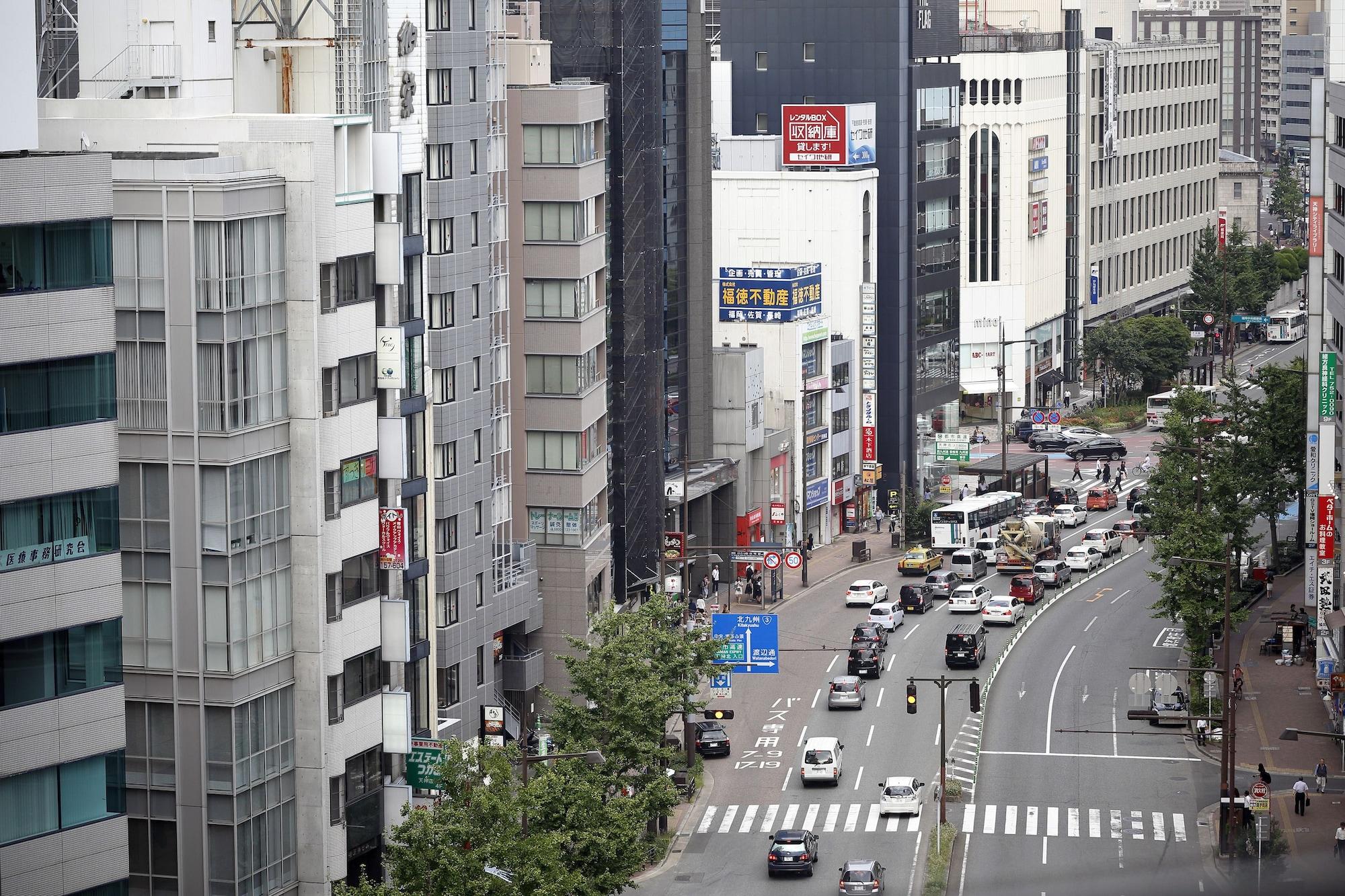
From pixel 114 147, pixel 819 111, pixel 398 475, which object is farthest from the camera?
pixel 819 111

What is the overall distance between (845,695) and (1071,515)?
47.9 m

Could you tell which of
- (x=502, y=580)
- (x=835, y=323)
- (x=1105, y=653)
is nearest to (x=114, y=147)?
(x=502, y=580)

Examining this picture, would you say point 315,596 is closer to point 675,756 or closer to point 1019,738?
point 675,756

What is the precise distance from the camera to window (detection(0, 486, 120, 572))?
46.8 m

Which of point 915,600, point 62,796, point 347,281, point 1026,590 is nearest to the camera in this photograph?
point 62,796

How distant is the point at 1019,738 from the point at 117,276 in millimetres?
53073

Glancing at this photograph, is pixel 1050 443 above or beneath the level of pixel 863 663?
above

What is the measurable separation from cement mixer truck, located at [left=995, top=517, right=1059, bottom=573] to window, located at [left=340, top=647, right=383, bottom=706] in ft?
241

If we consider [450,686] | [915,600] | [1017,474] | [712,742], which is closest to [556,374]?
[712,742]

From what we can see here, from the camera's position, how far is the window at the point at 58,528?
46.8m

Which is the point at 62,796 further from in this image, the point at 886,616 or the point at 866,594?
the point at 866,594

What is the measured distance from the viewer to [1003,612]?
120562mm

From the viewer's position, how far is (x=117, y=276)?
58.3 metres

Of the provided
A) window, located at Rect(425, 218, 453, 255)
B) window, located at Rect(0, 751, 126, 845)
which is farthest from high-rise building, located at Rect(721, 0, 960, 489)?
window, located at Rect(0, 751, 126, 845)
